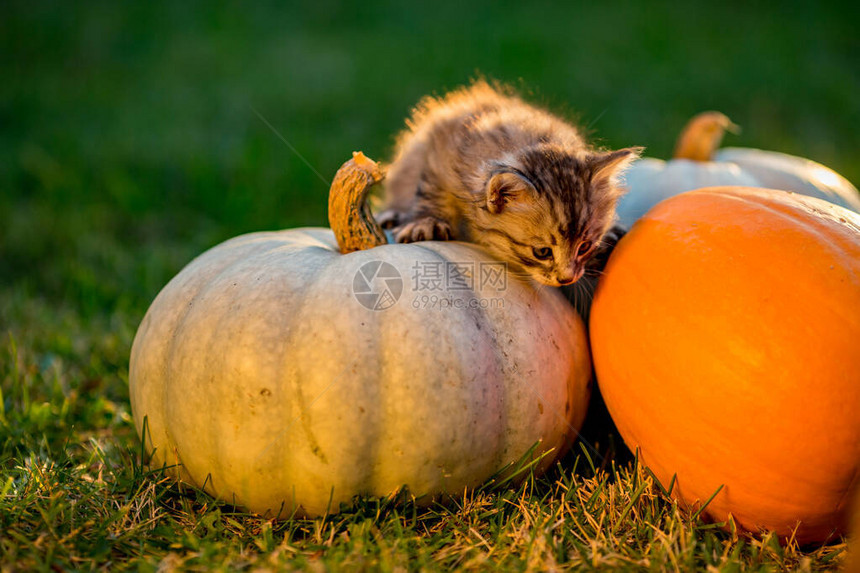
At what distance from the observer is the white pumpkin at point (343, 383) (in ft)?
5.92

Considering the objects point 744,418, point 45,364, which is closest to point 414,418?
point 744,418

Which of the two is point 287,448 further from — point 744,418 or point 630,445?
point 744,418

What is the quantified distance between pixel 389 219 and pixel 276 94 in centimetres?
439

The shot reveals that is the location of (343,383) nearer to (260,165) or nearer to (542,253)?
(542,253)

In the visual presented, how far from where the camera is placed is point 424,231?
2.40 meters

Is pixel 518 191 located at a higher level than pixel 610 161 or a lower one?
lower

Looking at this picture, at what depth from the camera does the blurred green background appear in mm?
4324

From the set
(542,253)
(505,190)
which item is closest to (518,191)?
(505,190)

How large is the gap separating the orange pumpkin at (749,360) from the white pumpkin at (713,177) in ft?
2.06

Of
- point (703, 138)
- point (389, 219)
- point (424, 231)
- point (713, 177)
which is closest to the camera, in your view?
point (424, 231)

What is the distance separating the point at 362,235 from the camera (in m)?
2.21

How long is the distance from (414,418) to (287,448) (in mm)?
342

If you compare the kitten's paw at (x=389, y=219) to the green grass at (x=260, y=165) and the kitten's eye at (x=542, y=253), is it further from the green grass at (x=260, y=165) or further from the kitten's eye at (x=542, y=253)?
the green grass at (x=260, y=165)

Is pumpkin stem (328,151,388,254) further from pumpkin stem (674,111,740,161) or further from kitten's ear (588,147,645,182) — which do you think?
pumpkin stem (674,111,740,161)
